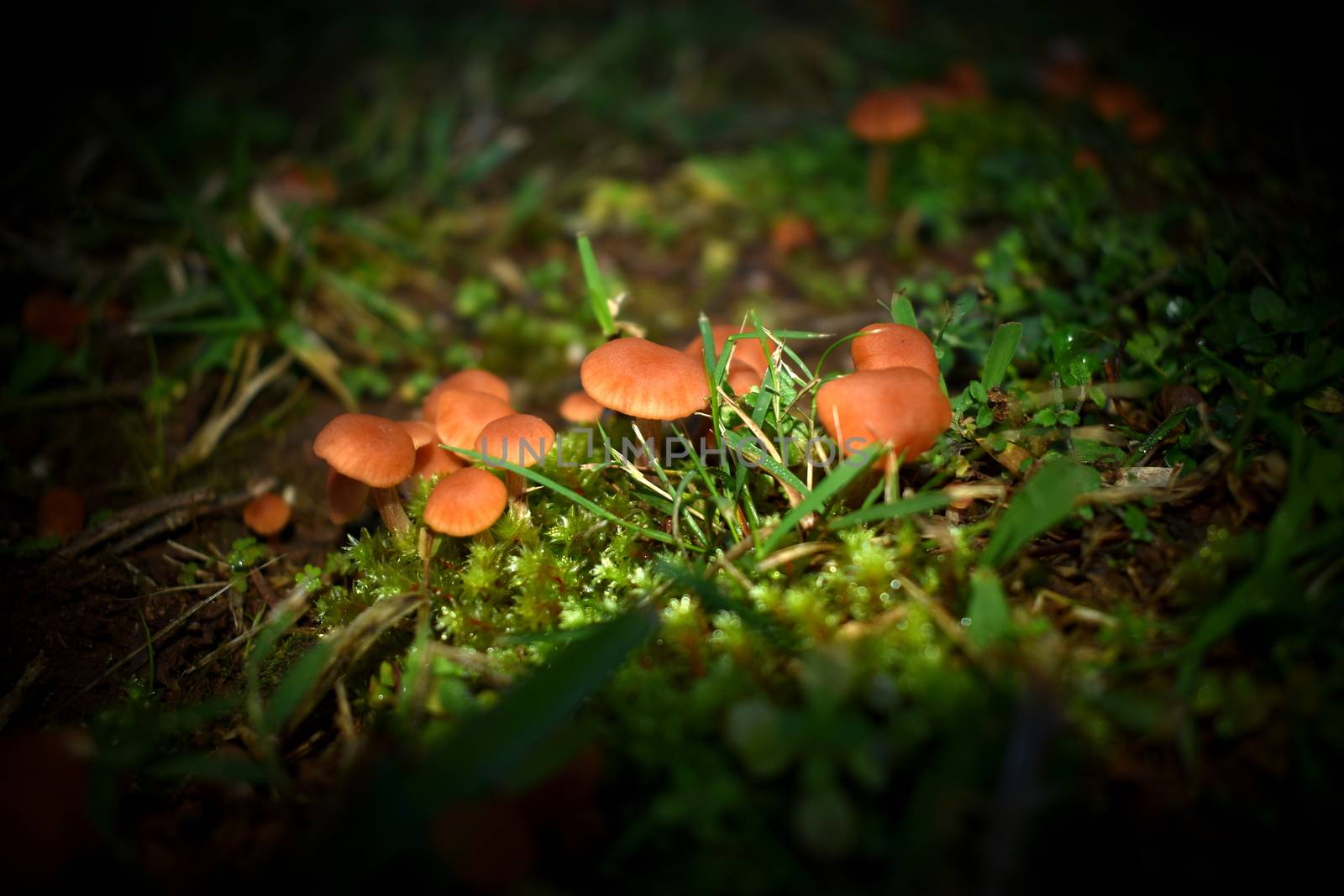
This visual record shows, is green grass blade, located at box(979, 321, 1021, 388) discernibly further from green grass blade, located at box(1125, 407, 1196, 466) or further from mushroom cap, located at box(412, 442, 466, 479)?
mushroom cap, located at box(412, 442, 466, 479)

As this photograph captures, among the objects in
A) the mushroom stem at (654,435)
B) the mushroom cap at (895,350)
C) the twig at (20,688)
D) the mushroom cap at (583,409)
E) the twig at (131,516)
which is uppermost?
the mushroom cap at (895,350)

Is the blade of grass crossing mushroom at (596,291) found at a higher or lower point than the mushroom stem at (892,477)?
higher

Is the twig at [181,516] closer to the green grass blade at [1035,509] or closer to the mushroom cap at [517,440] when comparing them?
the mushroom cap at [517,440]

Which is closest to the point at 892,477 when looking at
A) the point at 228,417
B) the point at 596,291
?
→ the point at 596,291

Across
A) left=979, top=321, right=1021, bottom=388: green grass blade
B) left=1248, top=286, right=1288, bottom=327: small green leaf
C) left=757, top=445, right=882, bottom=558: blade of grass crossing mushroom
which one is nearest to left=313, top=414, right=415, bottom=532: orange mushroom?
left=757, top=445, right=882, bottom=558: blade of grass crossing mushroom

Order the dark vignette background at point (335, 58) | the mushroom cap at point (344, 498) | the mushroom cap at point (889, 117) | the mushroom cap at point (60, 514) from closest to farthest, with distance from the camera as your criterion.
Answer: the mushroom cap at point (344, 498) → the mushroom cap at point (60, 514) → the dark vignette background at point (335, 58) → the mushroom cap at point (889, 117)

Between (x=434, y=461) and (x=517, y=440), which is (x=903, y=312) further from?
(x=434, y=461)

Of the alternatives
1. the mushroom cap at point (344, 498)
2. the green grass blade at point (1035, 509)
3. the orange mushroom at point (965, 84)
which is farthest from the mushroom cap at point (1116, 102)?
the mushroom cap at point (344, 498)

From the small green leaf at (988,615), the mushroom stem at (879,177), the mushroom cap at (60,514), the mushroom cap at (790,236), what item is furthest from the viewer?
the mushroom stem at (879,177)
